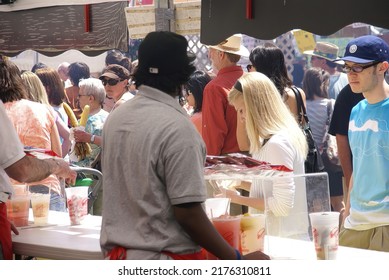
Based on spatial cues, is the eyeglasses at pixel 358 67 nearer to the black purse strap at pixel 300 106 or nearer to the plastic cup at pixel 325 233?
the plastic cup at pixel 325 233

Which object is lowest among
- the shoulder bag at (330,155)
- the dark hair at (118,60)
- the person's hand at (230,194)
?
the shoulder bag at (330,155)

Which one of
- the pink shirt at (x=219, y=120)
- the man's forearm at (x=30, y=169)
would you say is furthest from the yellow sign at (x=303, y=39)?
the man's forearm at (x=30, y=169)

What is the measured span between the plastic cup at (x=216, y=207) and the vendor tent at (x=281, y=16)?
113 cm

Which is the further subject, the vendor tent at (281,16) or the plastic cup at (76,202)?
the plastic cup at (76,202)

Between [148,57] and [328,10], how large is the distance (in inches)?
57.4

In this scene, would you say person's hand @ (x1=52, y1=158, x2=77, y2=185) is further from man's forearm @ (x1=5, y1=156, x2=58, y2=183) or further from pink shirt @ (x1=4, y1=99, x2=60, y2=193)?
pink shirt @ (x1=4, y1=99, x2=60, y2=193)

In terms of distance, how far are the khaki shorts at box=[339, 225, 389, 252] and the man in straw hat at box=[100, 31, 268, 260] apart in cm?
144

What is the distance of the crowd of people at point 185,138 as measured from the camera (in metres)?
2.73

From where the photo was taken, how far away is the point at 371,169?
163 inches

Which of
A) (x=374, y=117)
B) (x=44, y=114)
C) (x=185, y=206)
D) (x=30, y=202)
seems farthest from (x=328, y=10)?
(x=44, y=114)

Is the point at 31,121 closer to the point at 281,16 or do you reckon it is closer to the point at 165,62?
the point at 281,16

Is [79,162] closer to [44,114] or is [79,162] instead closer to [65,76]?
[44,114]

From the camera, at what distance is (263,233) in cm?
332

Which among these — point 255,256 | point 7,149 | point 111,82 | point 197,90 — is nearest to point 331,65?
point 111,82
